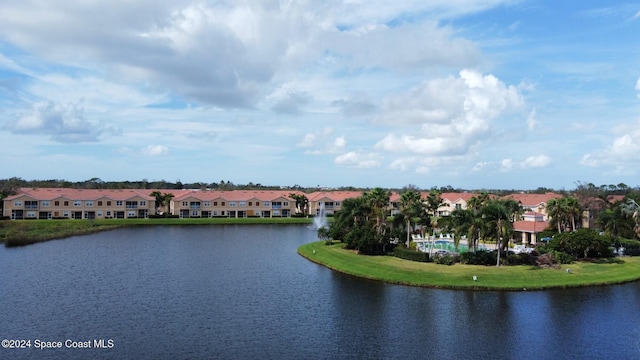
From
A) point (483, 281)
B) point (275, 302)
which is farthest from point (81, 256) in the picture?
point (483, 281)

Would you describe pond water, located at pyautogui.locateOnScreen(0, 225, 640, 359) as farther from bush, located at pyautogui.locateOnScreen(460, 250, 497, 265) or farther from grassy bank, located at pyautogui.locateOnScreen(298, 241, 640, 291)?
bush, located at pyautogui.locateOnScreen(460, 250, 497, 265)

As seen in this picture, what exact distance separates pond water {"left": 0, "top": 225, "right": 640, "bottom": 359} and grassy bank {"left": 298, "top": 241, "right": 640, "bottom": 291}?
1.62 meters

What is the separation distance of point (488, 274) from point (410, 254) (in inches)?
411

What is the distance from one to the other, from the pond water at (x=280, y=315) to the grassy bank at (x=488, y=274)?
1.62 metres

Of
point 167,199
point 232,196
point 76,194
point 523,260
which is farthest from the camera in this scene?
point 232,196

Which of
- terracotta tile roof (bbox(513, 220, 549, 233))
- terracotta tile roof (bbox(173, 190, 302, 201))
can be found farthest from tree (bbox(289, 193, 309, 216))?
terracotta tile roof (bbox(513, 220, 549, 233))

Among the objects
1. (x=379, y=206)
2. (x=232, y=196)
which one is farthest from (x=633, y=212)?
(x=232, y=196)

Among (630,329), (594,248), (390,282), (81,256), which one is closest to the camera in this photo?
(630,329)

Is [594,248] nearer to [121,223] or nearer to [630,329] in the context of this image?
[630,329]

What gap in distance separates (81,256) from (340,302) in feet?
126

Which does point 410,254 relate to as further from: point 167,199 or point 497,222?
point 167,199

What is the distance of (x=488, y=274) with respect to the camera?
49844 mm

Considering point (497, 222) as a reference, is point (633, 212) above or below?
above

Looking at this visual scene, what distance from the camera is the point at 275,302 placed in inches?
1598
